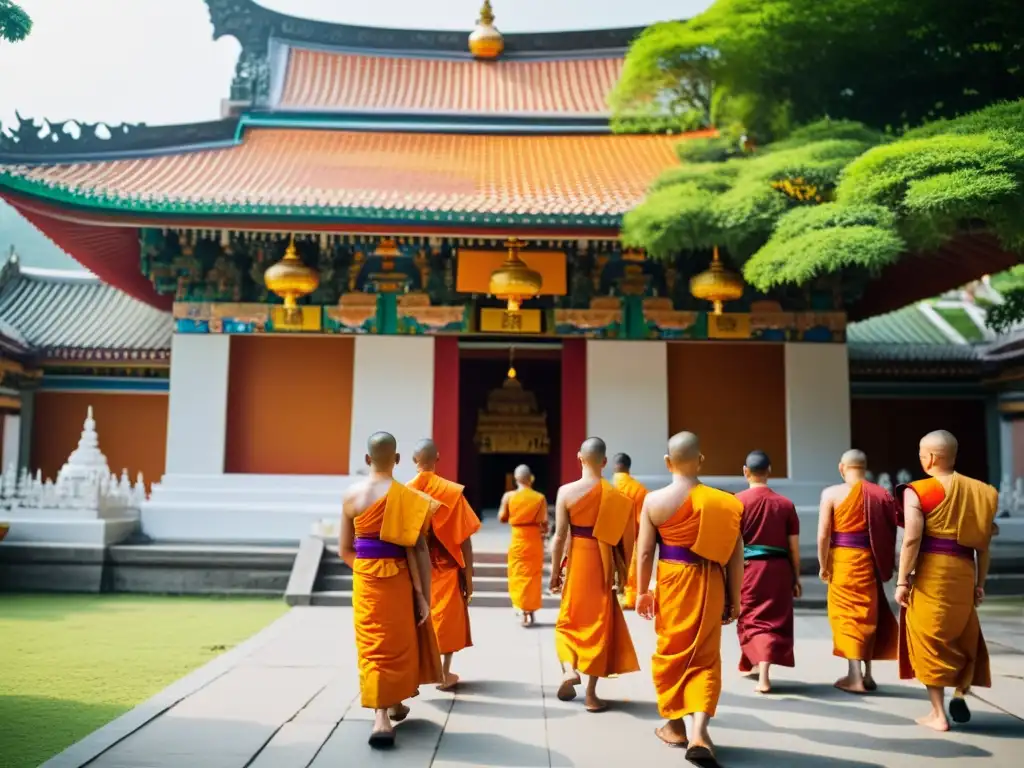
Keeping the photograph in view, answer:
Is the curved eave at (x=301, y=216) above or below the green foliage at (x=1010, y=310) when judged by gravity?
above

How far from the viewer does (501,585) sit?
31.8 ft

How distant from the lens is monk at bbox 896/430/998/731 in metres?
4.93

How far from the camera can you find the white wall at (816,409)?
472 inches

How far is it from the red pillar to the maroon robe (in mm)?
5976

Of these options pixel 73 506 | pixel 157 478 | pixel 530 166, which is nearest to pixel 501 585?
pixel 73 506

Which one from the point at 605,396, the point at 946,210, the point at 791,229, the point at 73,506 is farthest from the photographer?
the point at 605,396

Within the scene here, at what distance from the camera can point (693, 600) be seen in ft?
14.7

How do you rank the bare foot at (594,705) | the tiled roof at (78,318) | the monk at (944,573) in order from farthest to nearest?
the tiled roof at (78,318), the bare foot at (594,705), the monk at (944,573)

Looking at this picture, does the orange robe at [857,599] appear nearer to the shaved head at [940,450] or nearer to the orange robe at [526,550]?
the shaved head at [940,450]

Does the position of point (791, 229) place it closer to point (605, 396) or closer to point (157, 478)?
point (605, 396)

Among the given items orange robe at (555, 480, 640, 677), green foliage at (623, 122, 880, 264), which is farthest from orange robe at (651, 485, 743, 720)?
green foliage at (623, 122, 880, 264)

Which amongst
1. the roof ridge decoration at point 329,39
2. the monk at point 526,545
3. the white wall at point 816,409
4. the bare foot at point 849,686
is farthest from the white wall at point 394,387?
the bare foot at point 849,686

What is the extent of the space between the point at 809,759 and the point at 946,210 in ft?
16.7

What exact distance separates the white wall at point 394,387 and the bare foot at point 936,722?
7821mm
